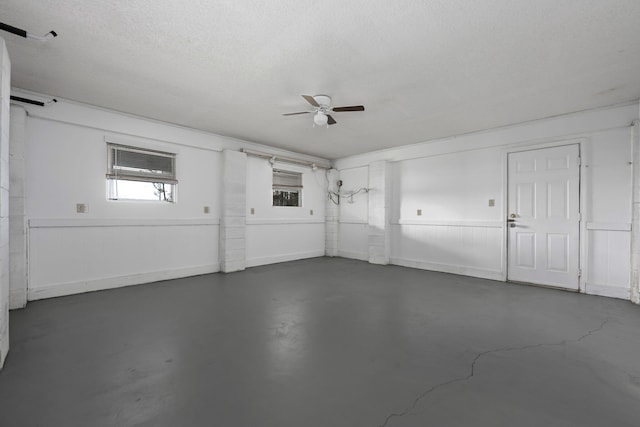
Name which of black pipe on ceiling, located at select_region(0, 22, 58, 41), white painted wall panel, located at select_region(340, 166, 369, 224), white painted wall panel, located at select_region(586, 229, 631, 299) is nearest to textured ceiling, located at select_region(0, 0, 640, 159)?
black pipe on ceiling, located at select_region(0, 22, 58, 41)

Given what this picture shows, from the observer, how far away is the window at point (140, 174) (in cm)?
451

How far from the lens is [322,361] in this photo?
2.25m

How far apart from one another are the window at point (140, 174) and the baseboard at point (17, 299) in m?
1.62

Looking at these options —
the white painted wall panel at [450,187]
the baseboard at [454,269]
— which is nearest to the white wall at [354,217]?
the white painted wall panel at [450,187]

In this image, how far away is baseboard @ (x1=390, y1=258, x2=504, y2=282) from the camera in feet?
17.0

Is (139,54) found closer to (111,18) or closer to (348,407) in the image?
(111,18)

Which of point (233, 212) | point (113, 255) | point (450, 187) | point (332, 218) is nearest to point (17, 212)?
point (113, 255)

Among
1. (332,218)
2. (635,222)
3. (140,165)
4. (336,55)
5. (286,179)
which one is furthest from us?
(332,218)

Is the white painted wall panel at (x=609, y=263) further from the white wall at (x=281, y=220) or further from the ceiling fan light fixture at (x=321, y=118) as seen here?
the white wall at (x=281, y=220)

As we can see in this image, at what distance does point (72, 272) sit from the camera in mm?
4086

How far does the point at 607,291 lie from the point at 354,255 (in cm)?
479

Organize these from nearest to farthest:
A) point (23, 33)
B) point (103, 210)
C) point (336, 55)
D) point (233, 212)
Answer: point (23, 33) < point (336, 55) < point (103, 210) < point (233, 212)

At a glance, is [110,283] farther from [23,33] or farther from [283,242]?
[283,242]

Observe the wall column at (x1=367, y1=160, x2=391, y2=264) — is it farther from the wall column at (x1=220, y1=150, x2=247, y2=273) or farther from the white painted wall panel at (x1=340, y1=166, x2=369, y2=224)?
the wall column at (x1=220, y1=150, x2=247, y2=273)
